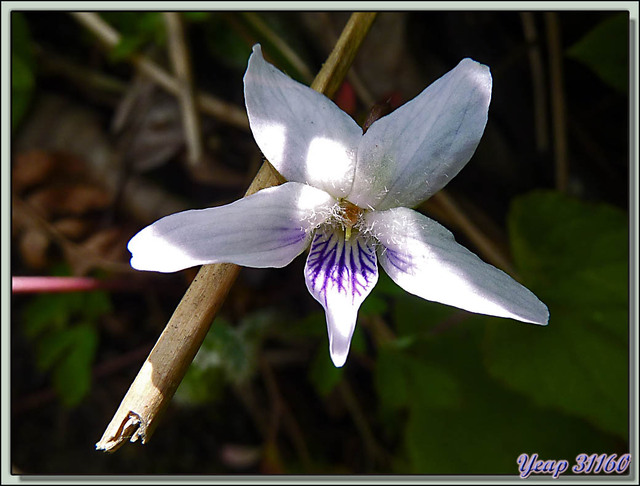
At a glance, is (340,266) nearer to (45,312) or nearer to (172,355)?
(172,355)

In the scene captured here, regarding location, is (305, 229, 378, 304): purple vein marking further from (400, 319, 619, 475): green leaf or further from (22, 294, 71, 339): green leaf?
(22, 294, 71, 339): green leaf

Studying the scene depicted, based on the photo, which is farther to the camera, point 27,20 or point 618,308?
point 27,20

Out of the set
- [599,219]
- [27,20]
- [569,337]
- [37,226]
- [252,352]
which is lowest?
[569,337]

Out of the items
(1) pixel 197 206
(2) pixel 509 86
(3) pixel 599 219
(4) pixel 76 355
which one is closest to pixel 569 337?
(3) pixel 599 219

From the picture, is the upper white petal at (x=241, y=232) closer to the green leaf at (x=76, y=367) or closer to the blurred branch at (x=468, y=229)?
the blurred branch at (x=468, y=229)

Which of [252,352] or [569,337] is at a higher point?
[252,352]

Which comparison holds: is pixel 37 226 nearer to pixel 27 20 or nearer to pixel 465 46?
pixel 27 20

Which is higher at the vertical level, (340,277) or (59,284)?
(59,284)

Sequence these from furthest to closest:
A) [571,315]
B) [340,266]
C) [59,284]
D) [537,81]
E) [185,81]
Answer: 1. [537,81]
2. [185,81]
3. [571,315]
4. [59,284]
5. [340,266]

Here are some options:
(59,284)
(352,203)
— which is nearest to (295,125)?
(352,203)
